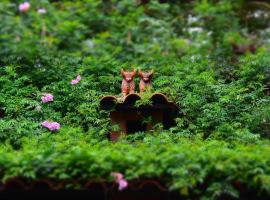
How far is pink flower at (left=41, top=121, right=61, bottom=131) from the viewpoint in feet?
18.4

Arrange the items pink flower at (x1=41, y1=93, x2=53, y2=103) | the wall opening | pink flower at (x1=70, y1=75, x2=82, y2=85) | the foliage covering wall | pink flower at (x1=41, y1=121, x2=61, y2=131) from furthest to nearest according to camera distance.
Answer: pink flower at (x1=70, y1=75, x2=82, y2=85), pink flower at (x1=41, y1=93, x2=53, y2=103), the wall opening, pink flower at (x1=41, y1=121, x2=61, y2=131), the foliage covering wall

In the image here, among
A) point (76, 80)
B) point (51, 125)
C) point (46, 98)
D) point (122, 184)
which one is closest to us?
point (122, 184)

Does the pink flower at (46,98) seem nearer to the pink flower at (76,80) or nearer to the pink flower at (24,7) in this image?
the pink flower at (76,80)

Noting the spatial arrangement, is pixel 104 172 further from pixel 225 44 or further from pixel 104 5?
pixel 104 5

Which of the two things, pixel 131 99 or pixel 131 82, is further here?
pixel 131 82

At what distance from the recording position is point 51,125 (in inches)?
221

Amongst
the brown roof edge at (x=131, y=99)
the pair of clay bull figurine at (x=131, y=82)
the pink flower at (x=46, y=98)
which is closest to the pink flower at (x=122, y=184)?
the brown roof edge at (x=131, y=99)

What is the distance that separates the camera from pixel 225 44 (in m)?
8.76

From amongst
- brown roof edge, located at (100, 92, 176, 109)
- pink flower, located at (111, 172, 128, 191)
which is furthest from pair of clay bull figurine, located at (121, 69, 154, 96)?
pink flower, located at (111, 172, 128, 191)

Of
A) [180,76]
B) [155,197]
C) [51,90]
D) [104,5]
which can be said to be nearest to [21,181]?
[155,197]

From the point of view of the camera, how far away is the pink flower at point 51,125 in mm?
5598

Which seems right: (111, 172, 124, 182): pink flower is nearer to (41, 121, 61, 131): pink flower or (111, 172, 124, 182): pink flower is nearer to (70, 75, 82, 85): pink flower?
(41, 121, 61, 131): pink flower

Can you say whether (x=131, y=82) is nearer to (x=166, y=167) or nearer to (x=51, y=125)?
(x=51, y=125)

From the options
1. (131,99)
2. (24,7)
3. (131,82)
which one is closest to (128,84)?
(131,82)
